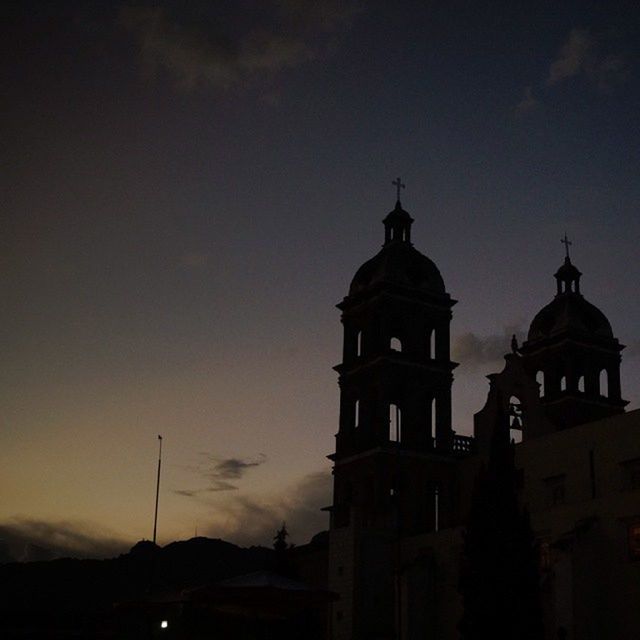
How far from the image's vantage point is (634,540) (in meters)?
45.1

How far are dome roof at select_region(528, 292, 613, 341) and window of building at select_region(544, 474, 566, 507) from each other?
20018 millimetres

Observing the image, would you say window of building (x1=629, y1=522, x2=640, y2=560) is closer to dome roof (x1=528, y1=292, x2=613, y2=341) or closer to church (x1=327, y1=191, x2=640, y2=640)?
church (x1=327, y1=191, x2=640, y2=640)

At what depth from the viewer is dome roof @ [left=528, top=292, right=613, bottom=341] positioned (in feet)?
244

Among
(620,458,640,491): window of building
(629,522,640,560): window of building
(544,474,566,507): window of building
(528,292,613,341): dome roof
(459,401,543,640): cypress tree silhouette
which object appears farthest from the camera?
(528,292,613,341): dome roof

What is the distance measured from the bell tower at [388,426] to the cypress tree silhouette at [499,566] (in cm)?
1353

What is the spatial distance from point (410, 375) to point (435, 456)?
5.17 meters

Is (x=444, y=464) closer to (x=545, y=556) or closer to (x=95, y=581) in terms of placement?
(x=545, y=556)

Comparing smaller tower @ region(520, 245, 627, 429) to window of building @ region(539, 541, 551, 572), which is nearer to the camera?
window of building @ region(539, 541, 551, 572)

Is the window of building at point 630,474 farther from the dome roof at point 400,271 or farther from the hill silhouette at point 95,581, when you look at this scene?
the hill silhouette at point 95,581

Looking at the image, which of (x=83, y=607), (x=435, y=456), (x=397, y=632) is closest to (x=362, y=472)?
(x=435, y=456)

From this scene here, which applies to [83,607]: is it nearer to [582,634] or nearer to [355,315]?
[355,315]

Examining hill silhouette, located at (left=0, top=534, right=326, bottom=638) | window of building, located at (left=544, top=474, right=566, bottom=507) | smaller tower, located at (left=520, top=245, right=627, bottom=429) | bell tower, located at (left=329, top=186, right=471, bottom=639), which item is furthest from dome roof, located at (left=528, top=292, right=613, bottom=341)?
hill silhouette, located at (left=0, top=534, right=326, bottom=638)

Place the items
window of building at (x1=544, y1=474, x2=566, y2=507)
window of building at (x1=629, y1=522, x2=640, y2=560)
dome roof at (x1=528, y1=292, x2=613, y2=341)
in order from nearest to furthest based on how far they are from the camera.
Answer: window of building at (x1=629, y1=522, x2=640, y2=560)
window of building at (x1=544, y1=474, x2=566, y2=507)
dome roof at (x1=528, y1=292, x2=613, y2=341)

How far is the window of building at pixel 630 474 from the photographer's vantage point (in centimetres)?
5050
